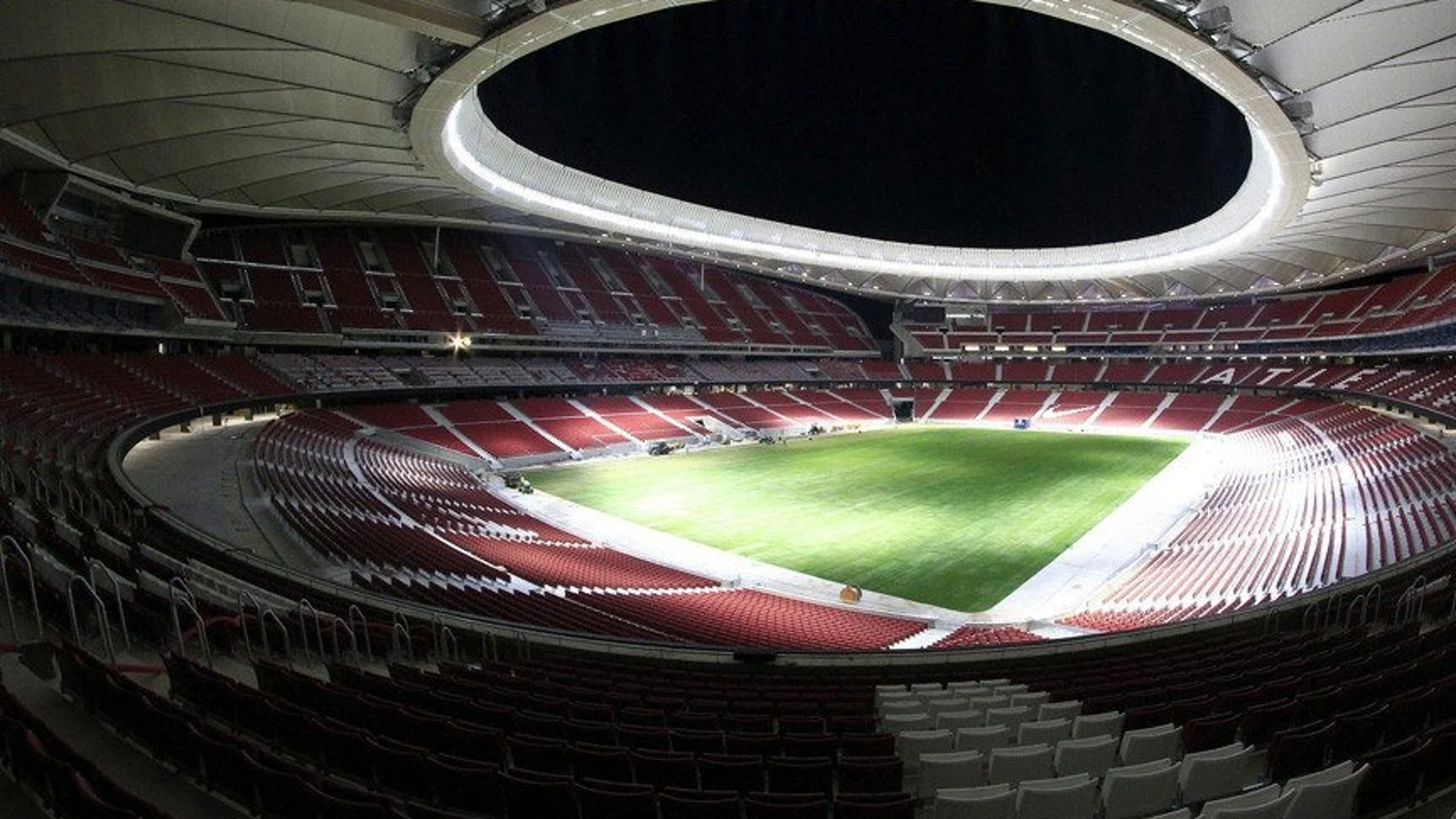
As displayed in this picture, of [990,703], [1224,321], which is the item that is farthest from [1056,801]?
[1224,321]

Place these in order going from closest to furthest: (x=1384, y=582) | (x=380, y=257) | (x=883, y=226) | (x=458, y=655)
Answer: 1. (x=458, y=655)
2. (x=1384, y=582)
3. (x=380, y=257)
4. (x=883, y=226)

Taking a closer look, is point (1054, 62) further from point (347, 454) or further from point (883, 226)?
point (347, 454)

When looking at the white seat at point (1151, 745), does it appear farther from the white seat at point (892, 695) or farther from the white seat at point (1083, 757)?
the white seat at point (892, 695)

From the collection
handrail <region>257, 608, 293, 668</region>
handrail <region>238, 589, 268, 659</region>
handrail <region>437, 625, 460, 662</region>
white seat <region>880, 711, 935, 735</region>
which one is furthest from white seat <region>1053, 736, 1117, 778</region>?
handrail <region>437, 625, 460, 662</region>

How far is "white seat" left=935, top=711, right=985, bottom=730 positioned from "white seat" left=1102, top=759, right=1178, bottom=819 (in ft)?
7.10

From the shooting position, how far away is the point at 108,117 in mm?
23234

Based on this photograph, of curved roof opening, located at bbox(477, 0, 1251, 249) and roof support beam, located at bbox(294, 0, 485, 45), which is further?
curved roof opening, located at bbox(477, 0, 1251, 249)

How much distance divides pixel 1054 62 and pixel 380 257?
4322 cm

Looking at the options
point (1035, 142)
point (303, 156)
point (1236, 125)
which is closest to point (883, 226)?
point (1035, 142)

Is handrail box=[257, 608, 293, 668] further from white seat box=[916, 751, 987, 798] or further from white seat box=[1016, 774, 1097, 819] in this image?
white seat box=[1016, 774, 1097, 819]

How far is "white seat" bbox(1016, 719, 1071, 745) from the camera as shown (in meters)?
6.07

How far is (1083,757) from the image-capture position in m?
5.29

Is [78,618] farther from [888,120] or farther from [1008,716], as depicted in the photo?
[888,120]

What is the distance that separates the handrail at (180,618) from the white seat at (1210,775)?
758 cm
